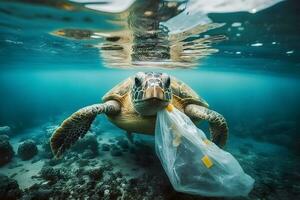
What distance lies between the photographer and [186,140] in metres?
3.86

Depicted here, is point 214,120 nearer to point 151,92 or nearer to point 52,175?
point 151,92

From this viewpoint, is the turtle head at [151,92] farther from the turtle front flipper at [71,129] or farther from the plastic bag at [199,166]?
the turtle front flipper at [71,129]

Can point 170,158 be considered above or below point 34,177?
above

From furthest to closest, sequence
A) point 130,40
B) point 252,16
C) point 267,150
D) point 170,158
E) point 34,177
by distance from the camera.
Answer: point 267,150 → point 130,40 → point 252,16 → point 34,177 → point 170,158

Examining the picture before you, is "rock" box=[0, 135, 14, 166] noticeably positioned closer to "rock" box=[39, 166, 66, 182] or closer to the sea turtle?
"rock" box=[39, 166, 66, 182]

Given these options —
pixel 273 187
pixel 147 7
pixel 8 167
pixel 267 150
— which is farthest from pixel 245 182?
pixel 267 150

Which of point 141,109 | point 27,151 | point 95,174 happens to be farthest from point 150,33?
point 27,151

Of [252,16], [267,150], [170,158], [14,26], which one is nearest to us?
[170,158]

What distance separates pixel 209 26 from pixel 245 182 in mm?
5644

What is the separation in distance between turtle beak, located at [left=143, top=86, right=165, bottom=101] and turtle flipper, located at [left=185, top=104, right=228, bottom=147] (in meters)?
1.95

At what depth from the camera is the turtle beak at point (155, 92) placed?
395 centimetres

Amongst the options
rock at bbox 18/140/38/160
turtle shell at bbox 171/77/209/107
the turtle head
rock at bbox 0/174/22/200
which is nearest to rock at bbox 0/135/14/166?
rock at bbox 18/140/38/160

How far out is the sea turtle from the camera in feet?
13.8

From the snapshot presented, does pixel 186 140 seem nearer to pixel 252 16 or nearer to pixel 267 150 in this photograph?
pixel 252 16
